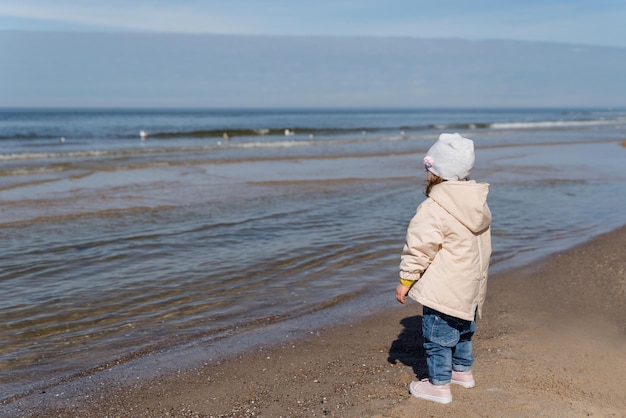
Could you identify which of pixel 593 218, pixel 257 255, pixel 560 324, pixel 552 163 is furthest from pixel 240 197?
pixel 552 163

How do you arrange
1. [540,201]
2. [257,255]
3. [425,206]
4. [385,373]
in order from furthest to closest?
[540,201], [257,255], [385,373], [425,206]

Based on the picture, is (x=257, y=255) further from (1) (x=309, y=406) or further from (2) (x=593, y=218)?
(2) (x=593, y=218)

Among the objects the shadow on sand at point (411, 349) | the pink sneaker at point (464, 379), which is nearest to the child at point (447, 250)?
the pink sneaker at point (464, 379)

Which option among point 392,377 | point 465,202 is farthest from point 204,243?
point 465,202

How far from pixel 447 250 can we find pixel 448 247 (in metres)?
0.02

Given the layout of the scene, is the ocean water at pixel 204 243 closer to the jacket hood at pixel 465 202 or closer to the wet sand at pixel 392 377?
the wet sand at pixel 392 377

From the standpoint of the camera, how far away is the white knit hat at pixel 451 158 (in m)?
4.01

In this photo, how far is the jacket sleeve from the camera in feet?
13.0

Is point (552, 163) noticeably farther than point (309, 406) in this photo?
Yes

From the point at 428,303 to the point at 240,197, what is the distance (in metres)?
10.3

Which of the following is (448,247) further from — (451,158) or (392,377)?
(392,377)

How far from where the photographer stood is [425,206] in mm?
4000

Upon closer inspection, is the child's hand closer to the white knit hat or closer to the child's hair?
the child's hair

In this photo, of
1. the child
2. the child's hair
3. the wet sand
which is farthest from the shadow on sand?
the child's hair
